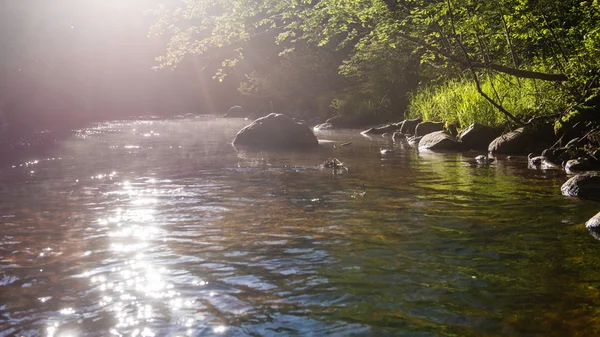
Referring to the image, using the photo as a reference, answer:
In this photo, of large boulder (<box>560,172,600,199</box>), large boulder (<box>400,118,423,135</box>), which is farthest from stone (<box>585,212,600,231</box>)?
large boulder (<box>400,118,423,135</box>)

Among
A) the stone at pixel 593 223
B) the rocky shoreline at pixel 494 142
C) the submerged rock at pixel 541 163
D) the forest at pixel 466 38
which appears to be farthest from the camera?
the submerged rock at pixel 541 163

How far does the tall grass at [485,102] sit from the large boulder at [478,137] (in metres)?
0.48

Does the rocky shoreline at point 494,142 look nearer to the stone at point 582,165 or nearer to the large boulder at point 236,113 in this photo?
the stone at point 582,165

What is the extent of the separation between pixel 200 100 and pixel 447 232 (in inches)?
2616

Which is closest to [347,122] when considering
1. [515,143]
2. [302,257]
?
[515,143]

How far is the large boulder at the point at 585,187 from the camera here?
9.18m

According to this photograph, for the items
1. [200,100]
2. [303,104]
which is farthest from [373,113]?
[200,100]

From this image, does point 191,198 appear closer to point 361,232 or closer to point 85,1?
point 361,232

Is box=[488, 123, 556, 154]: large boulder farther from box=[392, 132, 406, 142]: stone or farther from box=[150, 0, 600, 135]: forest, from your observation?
box=[392, 132, 406, 142]: stone

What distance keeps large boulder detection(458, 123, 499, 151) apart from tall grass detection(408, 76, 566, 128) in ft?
1.57

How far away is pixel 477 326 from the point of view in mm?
4449

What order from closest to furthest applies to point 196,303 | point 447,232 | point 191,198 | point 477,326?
point 477,326, point 196,303, point 447,232, point 191,198

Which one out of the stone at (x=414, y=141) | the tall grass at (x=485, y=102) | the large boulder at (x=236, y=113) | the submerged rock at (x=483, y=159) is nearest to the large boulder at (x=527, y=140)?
the tall grass at (x=485, y=102)

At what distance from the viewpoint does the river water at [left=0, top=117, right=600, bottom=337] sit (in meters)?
4.66
